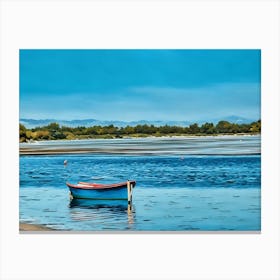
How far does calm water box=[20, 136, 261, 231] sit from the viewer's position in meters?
7.57

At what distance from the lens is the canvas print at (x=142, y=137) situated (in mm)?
7594

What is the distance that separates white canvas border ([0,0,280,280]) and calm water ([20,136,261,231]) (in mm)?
126

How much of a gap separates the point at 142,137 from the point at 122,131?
0.23 meters

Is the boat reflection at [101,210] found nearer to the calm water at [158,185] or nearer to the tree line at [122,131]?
the calm water at [158,185]

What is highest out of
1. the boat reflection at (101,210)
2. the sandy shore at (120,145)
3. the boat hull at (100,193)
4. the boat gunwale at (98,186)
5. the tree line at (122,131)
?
the tree line at (122,131)

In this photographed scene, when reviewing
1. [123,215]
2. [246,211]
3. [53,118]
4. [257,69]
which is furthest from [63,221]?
[257,69]

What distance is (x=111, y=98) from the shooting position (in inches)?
303

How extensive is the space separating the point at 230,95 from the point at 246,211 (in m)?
1.25

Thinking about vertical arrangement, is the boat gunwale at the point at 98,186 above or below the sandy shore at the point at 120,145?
below
